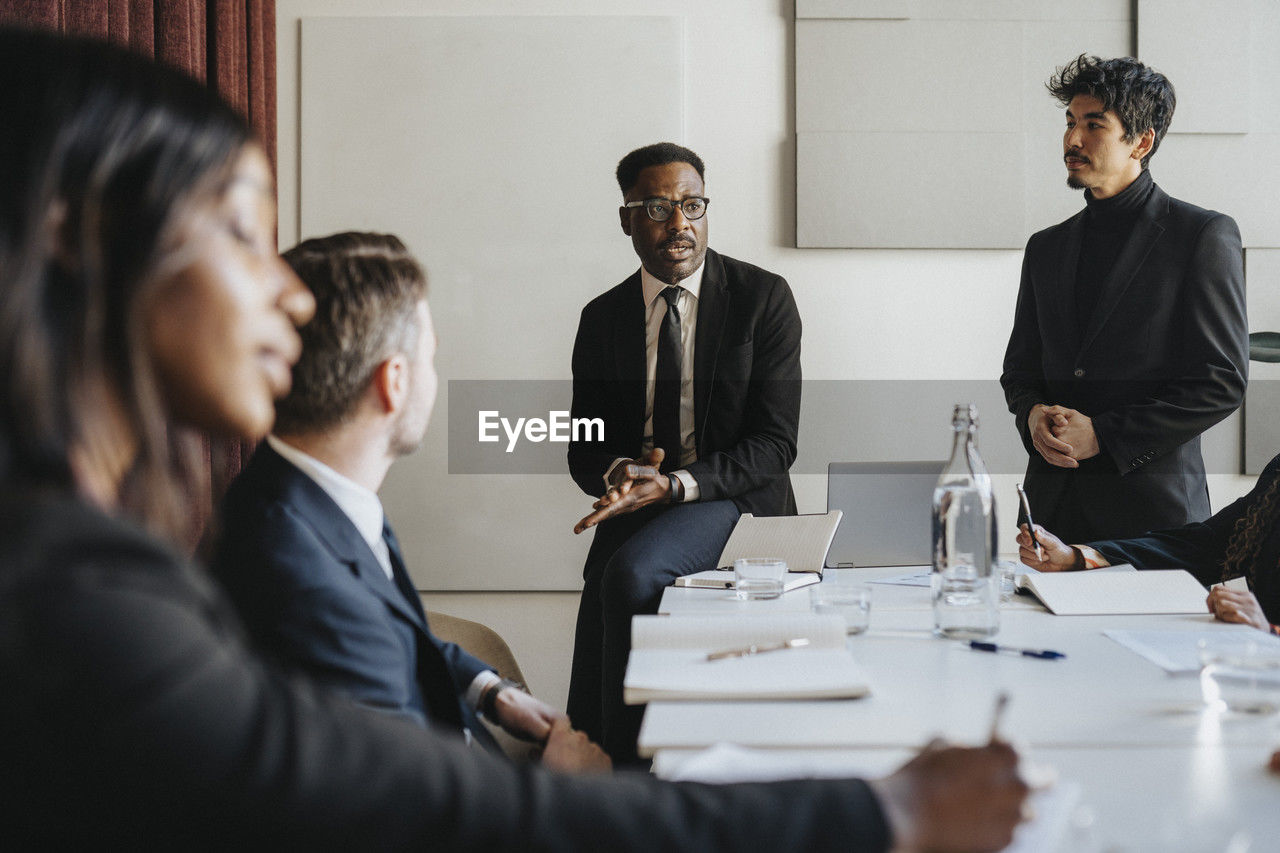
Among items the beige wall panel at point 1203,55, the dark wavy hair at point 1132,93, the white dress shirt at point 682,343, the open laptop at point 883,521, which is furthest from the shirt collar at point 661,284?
the beige wall panel at point 1203,55

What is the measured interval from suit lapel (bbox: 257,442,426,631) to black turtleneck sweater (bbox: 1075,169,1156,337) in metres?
2.34

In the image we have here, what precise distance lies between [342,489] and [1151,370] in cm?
232

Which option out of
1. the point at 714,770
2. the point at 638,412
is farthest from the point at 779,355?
the point at 714,770

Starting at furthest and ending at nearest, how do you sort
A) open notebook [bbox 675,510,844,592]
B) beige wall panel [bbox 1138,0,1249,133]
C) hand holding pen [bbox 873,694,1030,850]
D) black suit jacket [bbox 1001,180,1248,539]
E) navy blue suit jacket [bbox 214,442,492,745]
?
1. beige wall panel [bbox 1138,0,1249,133]
2. black suit jacket [bbox 1001,180,1248,539]
3. open notebook [bbox 675,510,844,592]
4. navy blue suit jacket [bbox 214,442,492,745]
5. hand holding pen [bbox 873,694,1030,850]

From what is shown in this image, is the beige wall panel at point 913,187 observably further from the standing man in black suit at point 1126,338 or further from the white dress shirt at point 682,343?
the white dress shirt at point 682,343

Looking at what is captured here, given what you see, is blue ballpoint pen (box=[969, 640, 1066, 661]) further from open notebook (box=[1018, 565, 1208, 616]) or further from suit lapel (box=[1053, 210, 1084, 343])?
suit lapel (box=[1053, 210, 1084, 343])

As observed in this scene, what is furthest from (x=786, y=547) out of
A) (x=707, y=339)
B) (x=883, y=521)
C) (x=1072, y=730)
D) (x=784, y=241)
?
(x=784, y=241)

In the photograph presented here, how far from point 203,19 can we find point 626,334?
166 cm

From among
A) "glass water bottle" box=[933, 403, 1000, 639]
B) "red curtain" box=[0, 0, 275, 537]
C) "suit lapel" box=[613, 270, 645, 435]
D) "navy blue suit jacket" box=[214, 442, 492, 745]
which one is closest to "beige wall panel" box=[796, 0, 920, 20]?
"suit lapel" box=[613, 270, 645, 435]

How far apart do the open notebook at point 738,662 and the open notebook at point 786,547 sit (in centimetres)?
41

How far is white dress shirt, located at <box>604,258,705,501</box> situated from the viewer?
3020 millimetres

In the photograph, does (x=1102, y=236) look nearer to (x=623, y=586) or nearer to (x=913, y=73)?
(x=913, y=73)

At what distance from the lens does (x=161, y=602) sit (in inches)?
21.4

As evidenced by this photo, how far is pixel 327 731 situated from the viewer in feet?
1.97
